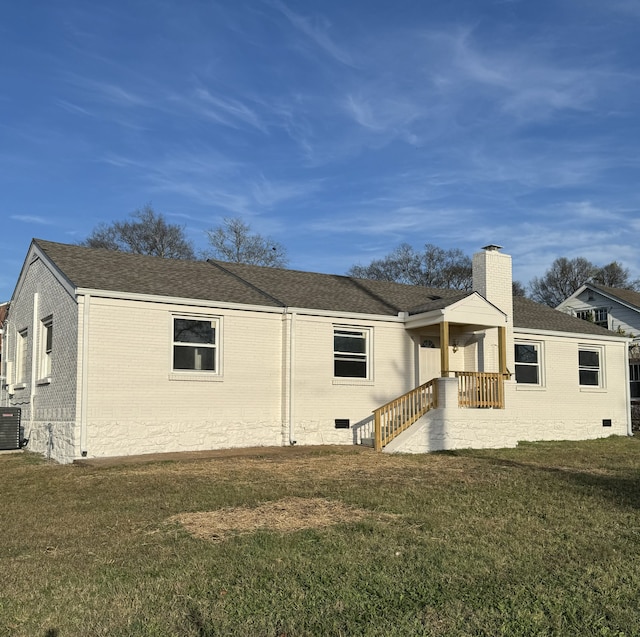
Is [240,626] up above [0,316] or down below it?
below

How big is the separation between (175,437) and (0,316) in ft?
60.8

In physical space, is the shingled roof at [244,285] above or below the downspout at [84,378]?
above

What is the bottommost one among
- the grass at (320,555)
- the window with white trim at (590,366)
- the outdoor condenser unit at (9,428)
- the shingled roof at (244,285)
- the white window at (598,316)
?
the grass at (320,555)

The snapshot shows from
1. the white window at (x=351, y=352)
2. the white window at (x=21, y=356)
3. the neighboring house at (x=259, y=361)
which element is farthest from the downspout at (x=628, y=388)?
the white window at (x=21, y=356)

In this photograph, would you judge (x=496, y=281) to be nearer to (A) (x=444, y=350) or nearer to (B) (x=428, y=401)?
(A) (x=444, y=350)

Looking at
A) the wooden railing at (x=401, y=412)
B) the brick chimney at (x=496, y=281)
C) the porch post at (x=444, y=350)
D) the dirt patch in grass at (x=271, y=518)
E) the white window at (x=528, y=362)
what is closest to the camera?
the dirt patch in grass at (x=271, y=518)

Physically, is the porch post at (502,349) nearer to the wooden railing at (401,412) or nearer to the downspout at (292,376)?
the wooden railing at (401,412)

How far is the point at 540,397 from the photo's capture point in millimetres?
19812

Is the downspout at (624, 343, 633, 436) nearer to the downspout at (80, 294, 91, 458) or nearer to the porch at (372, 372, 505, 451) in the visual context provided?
the porch at (372, 372, 505, 451)

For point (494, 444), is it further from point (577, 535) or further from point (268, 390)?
point (577, 535)

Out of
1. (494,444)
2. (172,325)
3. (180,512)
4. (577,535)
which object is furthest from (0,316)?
(577,535)

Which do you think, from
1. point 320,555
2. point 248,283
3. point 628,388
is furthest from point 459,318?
point 320,555

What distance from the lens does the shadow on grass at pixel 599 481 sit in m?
8.64

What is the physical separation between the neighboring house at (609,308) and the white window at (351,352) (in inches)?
659
